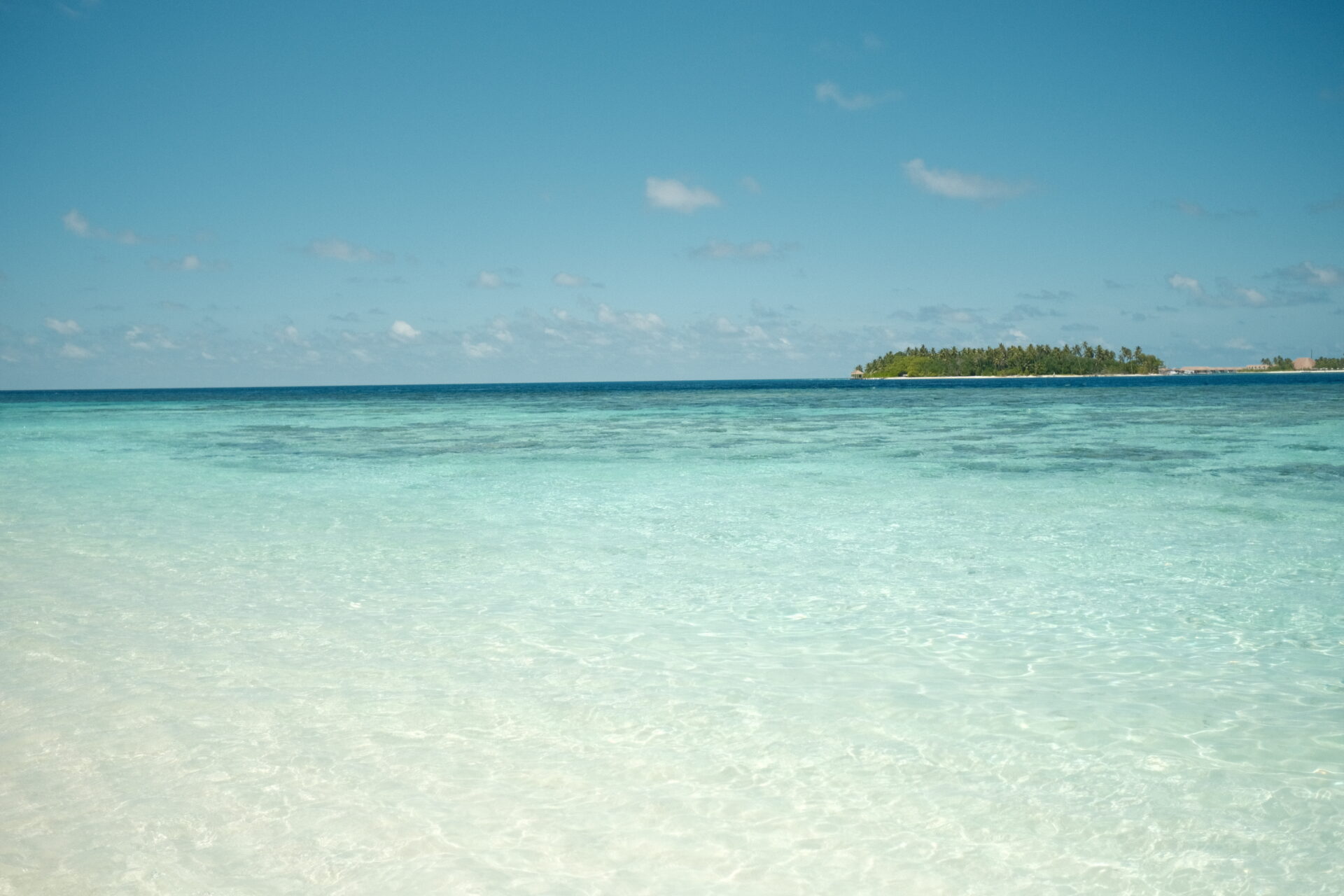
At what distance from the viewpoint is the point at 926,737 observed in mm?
4172

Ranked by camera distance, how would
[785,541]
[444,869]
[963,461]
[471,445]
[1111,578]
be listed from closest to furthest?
[444,869]
[1111,578]
[785,541]
[963,461]
[471,445]

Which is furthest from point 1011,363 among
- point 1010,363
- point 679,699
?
point 679,699

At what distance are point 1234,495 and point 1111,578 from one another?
612 cm

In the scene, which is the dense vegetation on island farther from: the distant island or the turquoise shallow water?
the turquoise shallow water

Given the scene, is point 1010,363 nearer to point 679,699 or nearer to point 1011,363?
point 1011,363

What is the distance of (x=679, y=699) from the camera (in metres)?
4.71

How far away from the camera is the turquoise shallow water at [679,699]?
321cm

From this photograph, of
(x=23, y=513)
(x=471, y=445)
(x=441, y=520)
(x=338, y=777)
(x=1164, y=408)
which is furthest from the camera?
(x=1164, y=408)

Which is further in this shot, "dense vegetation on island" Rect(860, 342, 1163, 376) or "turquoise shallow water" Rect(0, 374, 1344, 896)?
"dense vegetation on island" Rect(860, 342, 1163, 376)

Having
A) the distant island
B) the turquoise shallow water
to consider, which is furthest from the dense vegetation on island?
the turquoise shallow water

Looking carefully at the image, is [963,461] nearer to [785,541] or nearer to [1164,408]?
[785,541]

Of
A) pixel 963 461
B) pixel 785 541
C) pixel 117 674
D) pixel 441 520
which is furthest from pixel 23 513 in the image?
pixel 963 461

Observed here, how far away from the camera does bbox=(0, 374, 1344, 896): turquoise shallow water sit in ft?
10.5

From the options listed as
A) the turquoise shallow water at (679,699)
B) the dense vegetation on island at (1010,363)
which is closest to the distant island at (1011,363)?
the dense vegetation on island at (1010,363)
